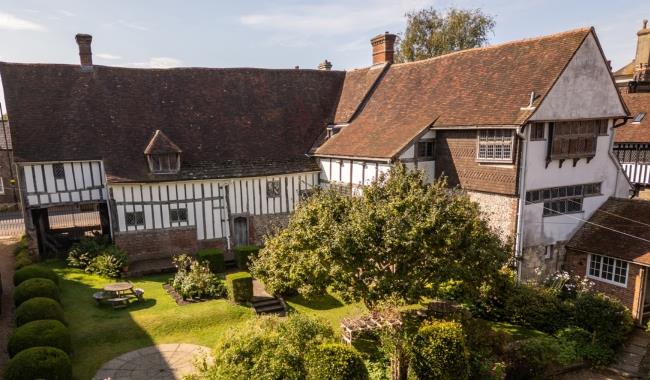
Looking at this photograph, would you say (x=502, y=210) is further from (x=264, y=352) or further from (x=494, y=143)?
(x=264, y=352)

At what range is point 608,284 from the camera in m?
16.1

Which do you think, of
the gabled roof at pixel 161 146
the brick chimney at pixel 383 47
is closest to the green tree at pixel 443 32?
the brick chimney at pixel 383 47

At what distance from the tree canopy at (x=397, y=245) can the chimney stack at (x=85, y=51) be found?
17383 mm

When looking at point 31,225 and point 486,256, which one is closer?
point 486,256

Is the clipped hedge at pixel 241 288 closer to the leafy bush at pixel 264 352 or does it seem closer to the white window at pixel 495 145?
the leafy bush at pixel 264 352

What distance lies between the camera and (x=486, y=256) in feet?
37.8

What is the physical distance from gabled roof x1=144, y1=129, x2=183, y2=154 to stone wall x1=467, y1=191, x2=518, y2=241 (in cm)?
1393

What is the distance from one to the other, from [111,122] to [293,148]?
31.0ft

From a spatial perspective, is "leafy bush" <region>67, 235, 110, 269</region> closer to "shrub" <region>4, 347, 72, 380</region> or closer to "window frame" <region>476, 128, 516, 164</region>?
"shrub" <region>4, 347, 72, 380</region>

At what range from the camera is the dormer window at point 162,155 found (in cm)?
1962

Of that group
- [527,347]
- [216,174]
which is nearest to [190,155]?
[216,174]

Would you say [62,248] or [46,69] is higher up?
[46,69]

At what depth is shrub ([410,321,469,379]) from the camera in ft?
33.0

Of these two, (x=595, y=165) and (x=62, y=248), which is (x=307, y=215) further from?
(x=62, y=248)
